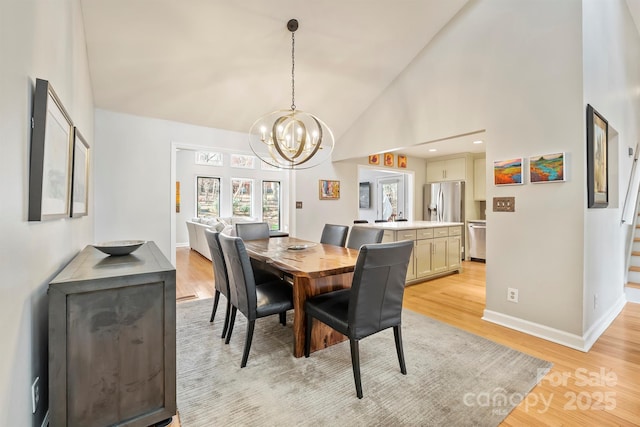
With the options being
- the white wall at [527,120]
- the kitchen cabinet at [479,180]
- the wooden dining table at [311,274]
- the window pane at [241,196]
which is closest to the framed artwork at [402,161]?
the kitchen cabinet at [479,180]

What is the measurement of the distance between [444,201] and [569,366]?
4415 millimetres

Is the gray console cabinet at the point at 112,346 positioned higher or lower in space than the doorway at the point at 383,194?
lower

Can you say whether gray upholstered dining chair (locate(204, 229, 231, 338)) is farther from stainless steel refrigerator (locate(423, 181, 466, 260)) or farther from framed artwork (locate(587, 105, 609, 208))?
stainless steel refrigerator (locate(423, 181, 466, 260))

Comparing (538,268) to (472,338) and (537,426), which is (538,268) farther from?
(537,426)

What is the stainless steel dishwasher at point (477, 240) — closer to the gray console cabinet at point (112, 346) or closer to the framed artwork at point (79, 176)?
the gray console cabinet at point (112, 346)

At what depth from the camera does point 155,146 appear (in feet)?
12.3

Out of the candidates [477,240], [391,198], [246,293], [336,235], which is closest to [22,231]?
[246,293]

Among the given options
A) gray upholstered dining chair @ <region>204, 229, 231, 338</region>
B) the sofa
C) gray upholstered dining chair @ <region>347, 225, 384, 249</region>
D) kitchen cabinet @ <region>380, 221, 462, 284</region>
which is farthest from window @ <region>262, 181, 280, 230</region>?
gray upholstered dining chair @ <region>204, 229, 231, 338</region>

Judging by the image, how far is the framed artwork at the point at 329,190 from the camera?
5136 mm

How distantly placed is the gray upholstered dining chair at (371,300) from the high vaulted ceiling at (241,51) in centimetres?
255

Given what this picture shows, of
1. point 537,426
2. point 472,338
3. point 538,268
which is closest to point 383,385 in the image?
point 537,426

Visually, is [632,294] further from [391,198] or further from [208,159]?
[208,159]

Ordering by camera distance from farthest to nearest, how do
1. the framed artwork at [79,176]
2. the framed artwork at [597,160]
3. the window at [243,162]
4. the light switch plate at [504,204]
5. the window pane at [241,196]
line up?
1. the window pane at [241,196]
2. the window at [243,162]
3. the light switch plate at [504,204]
4. the framed artwork at [597,160]
5. the framed artwork at [79,176]

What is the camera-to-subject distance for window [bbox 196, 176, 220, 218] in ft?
27.5
